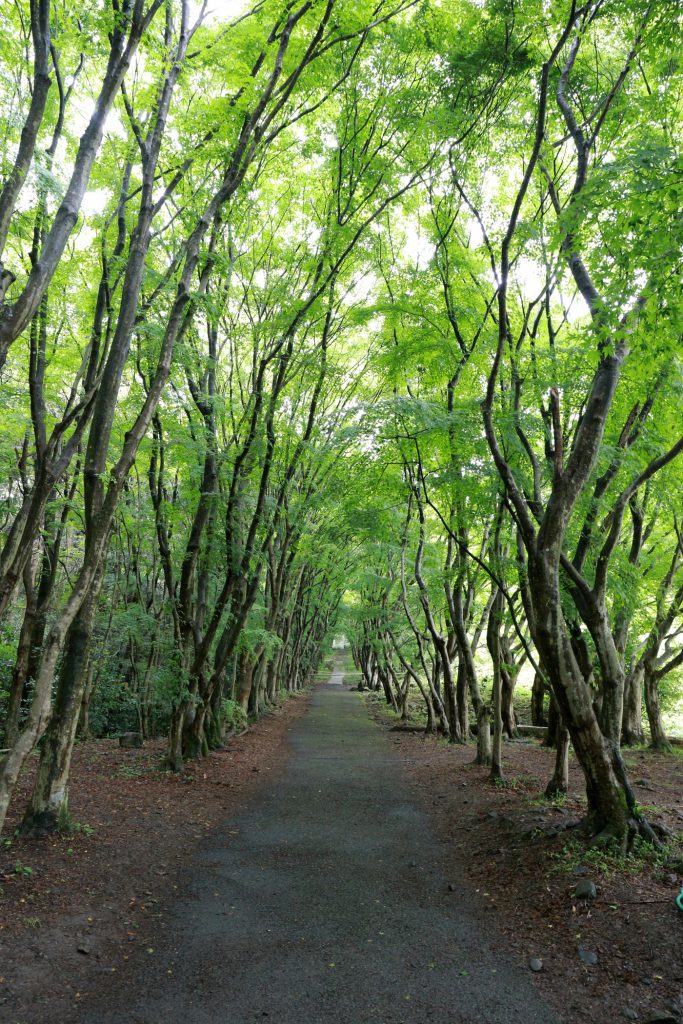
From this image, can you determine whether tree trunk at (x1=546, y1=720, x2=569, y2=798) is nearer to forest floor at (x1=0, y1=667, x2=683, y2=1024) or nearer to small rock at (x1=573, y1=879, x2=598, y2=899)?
forest floor at (x1=0, y1=667, x2=683, y2=1024)

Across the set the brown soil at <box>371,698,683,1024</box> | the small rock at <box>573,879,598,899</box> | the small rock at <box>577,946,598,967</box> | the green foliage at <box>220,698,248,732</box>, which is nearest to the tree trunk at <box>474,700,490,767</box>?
the brown soil at <box>371,698,683,1024</box>

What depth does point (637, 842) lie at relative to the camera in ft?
19.7

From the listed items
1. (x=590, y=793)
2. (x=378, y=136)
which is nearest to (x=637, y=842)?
(x=590, y=793)

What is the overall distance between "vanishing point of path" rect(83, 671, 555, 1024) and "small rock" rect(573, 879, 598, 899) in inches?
36.4

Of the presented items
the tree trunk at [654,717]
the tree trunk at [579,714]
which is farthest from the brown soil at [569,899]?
the tree trunk at [654,717]

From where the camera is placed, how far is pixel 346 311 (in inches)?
506

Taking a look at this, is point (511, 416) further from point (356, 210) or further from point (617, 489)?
point (356, 210)

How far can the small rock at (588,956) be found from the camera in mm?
4381

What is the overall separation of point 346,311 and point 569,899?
11.0 m

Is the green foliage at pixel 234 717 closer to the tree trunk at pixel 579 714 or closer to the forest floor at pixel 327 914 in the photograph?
the forest floor at pixel 327 914

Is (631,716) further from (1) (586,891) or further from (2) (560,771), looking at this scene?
(1) (586,891)

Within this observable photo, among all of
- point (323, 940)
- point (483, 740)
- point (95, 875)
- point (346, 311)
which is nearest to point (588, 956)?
point (323, 940)

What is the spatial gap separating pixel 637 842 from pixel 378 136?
10.5 m

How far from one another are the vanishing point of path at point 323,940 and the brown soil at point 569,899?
1.04 ft
